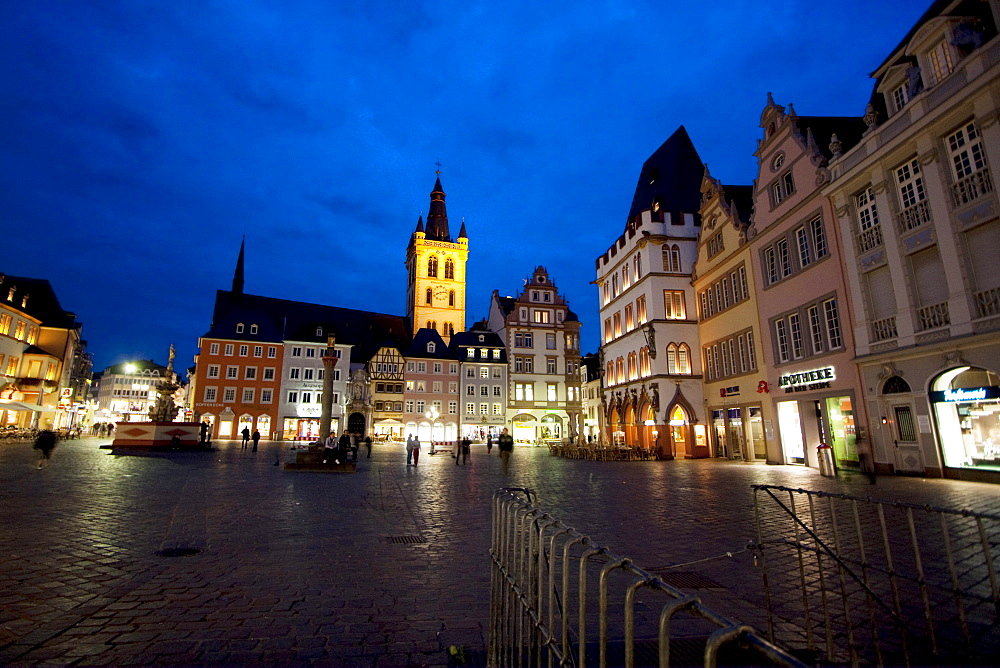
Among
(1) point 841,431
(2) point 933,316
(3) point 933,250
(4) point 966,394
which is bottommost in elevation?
(1) point 841,431

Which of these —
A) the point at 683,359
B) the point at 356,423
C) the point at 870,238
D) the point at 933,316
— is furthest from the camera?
the point at 356,423

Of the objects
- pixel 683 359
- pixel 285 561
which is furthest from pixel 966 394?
pixel 285 561

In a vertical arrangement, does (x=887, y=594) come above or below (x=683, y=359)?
below

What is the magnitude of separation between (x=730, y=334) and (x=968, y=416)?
44.1ft

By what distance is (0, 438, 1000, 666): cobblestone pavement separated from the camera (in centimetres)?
407

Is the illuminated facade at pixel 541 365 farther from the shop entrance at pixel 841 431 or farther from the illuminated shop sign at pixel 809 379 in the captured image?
the shop entrance at pixel 841 431

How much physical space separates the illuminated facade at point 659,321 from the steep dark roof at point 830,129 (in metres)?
10.0

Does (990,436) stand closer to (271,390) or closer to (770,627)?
(770,627)

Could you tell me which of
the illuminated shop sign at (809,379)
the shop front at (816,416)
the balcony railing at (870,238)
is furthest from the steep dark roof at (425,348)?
the balcony railing at (870,238)

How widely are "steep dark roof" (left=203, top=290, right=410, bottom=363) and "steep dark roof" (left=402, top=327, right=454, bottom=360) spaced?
3.54m

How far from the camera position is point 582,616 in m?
2.11

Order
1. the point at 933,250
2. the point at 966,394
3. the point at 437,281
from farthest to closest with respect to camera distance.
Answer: the point at 437,281
the point at 933,250
the point at 966,394

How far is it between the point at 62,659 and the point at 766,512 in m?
11.0

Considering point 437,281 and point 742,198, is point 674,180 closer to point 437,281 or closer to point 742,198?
point 742,198
